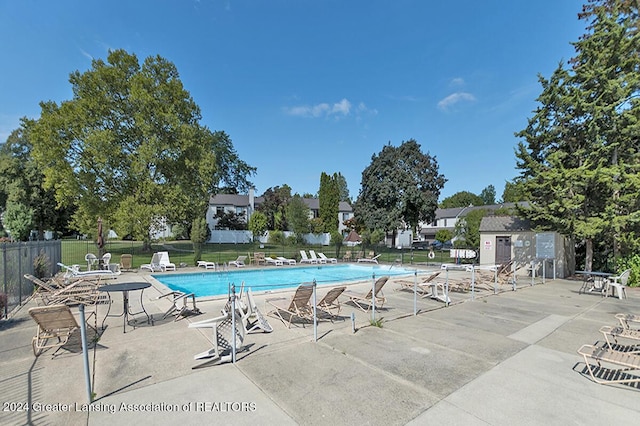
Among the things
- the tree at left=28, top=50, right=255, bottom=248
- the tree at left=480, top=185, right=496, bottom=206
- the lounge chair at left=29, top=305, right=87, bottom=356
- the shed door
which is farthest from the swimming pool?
the tree at left=480, top=185, right=496, bottom=206

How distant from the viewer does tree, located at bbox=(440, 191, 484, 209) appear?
285ft

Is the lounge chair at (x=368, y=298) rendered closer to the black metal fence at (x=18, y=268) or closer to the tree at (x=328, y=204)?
the black metal fence at (x=18, y=268)

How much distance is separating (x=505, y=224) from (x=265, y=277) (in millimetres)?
14444

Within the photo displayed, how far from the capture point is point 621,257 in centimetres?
1466

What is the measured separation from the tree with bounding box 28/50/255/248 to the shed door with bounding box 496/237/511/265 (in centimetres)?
2198

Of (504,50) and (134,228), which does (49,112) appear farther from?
(504,50)

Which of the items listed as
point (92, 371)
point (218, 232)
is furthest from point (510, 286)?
point (218, 232)

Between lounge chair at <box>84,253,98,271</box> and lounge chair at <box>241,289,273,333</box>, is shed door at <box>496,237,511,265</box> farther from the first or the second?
lounge chair at <box>84,253,98,271</box>

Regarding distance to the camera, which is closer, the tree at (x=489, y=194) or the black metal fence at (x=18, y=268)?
the black metal fence at (x=18, y=268)

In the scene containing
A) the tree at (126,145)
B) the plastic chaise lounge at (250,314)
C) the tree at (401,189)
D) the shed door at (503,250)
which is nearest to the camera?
the plastic chaise lounge at (250,314)

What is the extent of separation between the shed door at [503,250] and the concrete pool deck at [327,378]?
12.0m

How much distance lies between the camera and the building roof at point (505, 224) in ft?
57.5

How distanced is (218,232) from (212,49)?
30.1 metres

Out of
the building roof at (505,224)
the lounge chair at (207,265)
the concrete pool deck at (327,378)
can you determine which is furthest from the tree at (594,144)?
the lounge chair at (207,265)
